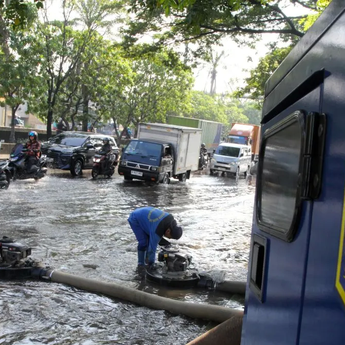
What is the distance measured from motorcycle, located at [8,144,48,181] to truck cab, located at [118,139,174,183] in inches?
155

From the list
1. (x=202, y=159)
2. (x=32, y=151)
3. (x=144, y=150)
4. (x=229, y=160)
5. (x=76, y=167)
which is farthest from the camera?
(x=202, y=159)

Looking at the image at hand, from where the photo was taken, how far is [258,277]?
239cm

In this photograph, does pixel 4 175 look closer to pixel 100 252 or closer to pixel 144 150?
pixel 100 252

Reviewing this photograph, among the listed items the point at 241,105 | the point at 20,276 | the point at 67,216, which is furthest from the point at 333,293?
the point at 241,105

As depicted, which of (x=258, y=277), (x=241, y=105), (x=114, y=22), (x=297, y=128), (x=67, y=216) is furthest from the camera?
(x=241, y=105)

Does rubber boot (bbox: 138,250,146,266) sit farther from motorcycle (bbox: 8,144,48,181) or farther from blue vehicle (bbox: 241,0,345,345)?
motorcycle (bbox: 8,144,48,181)

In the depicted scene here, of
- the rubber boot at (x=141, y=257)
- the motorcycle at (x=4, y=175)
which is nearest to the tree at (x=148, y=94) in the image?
the motorcycle at (x=4, y=175)

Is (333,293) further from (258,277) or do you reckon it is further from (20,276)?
(20,276)

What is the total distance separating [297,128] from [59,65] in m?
27.7

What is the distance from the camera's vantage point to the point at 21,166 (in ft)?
54.8

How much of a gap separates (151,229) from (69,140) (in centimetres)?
1557

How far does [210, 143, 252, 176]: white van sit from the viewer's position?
2995 centimetres

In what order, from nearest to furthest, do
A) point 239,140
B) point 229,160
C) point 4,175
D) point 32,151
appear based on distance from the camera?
point 4,175 → point 32,151 → point 229,160 → point 239,140

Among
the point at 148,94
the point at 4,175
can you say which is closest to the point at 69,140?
Result: the point at 4,175
